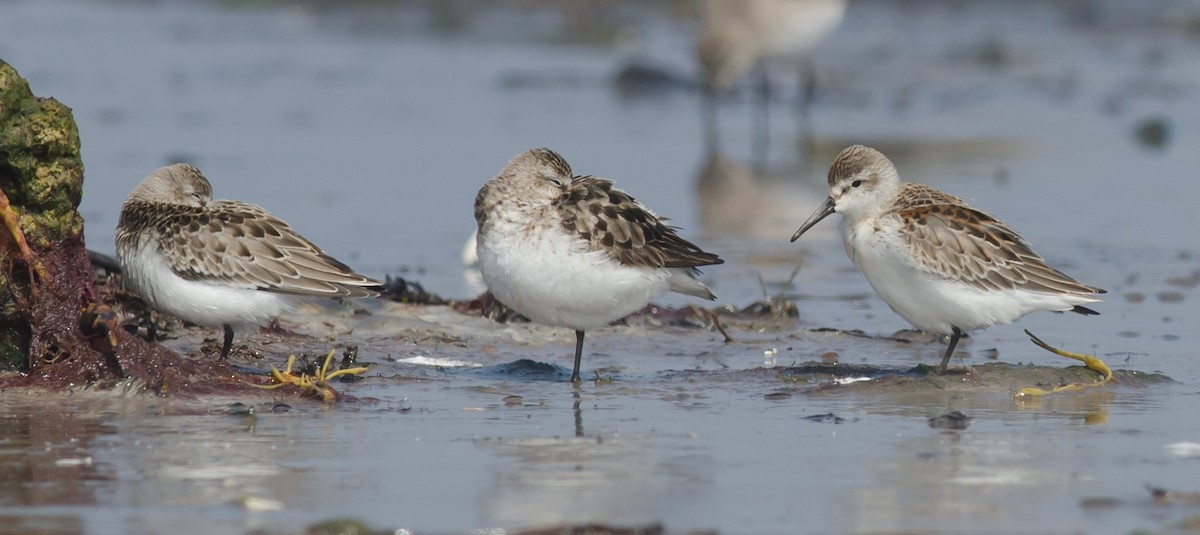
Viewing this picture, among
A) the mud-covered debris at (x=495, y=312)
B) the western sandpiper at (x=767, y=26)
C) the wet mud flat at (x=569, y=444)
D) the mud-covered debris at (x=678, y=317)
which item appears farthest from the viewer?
the western sandpiper at (x=767, y=26)

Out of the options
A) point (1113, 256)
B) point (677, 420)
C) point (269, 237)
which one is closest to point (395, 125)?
point (1113, 256)

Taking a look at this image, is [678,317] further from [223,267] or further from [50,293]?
[50,293]

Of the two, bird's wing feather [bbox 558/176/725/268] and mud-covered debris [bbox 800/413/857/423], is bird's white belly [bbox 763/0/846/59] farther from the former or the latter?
mud-covered debris [bbox 800/413/857/423]

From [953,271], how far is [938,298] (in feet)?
0.43

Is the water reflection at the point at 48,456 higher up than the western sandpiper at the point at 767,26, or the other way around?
the western sandpiper at the point at 767,26

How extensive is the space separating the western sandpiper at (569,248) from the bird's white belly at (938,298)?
756mm

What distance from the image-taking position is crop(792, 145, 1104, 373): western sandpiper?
23.9 ft

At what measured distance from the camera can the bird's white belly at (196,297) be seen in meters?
7.12

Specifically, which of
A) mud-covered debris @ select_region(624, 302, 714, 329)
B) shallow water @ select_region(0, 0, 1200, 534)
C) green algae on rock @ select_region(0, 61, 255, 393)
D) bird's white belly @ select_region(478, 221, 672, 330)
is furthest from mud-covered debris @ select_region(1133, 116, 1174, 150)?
green algae on rock @ select_region(0, 61, 255, 393)

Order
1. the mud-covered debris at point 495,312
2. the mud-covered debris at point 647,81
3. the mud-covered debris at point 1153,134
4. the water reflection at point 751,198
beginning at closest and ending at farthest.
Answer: the mud-covered debris at point 495,312, the water reflection at point 751,198, the mud-covered debris at point 1153,134, the mud-covered debris at point 647,81

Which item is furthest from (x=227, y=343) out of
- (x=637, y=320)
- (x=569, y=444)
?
(x=637, y=320)

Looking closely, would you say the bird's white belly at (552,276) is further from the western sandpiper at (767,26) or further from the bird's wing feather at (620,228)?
the western sandpiper at (767,26)

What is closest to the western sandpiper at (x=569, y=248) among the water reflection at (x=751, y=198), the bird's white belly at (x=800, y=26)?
the water reflection at (x=751, y=198)

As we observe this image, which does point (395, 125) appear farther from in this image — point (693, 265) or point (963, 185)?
point (693, 265)
